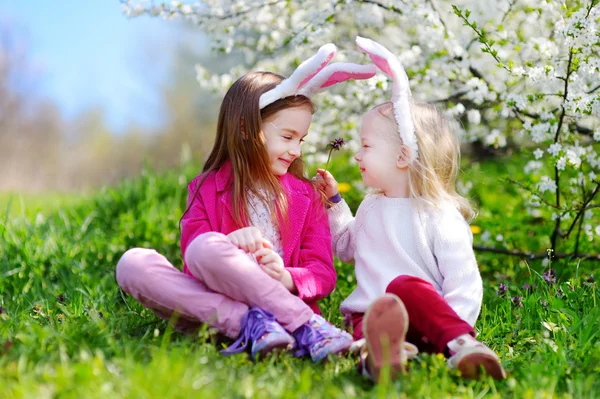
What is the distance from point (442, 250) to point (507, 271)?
1.30 meters

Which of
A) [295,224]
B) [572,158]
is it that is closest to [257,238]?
[295,224]

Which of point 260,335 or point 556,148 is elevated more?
point 556,148

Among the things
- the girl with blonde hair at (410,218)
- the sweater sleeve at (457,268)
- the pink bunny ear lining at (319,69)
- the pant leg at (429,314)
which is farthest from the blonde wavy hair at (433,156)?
the pant leg at (429,314)

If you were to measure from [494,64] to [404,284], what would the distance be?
6.17ft

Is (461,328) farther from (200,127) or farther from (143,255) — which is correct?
(200,127)

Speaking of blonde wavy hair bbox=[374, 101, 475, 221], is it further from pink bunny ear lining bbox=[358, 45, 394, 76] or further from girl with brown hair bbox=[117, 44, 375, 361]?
girl with brown hair bbox=[117, 44, 375, 361]

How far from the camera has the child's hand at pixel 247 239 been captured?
216cm

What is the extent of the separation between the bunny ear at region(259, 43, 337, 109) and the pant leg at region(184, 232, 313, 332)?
573 millimetres

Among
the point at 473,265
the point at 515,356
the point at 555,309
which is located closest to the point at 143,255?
the point at 473,265

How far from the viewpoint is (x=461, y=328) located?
195cm

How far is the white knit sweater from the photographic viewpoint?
218 cm

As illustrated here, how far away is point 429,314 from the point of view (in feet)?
6.54

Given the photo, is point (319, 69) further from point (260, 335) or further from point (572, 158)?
point (572, 158)

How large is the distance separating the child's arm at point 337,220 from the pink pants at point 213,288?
43 centimetres
